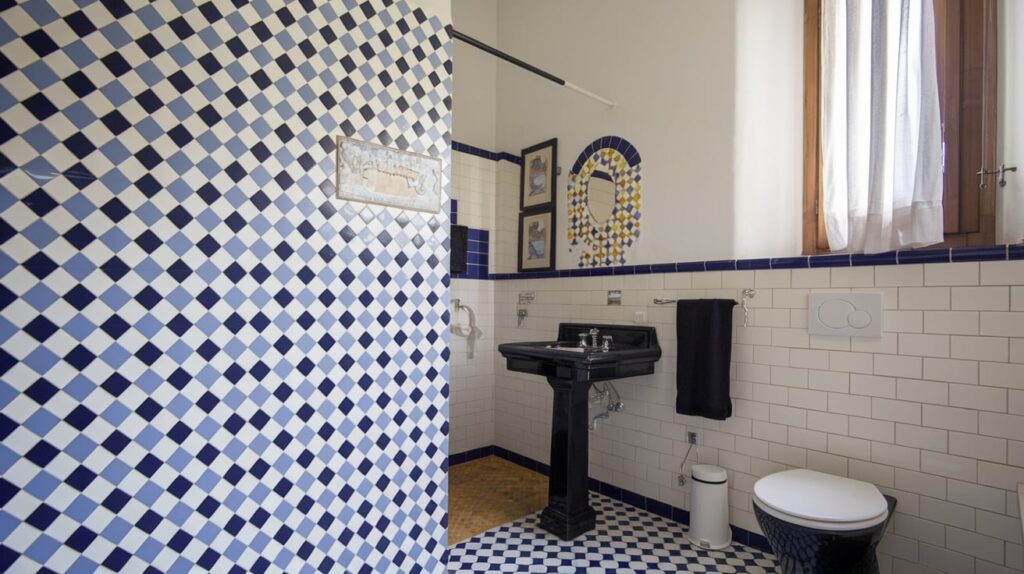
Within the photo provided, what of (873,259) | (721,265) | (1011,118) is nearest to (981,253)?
(873,259)

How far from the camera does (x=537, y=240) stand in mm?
3537

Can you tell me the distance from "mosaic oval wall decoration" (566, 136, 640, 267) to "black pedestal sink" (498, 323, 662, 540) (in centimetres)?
72

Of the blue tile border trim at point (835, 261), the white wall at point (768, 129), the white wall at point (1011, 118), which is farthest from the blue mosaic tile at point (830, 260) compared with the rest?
the white wall at point (1011, 118)

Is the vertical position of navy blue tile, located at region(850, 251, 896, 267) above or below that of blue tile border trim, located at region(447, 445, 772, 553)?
above

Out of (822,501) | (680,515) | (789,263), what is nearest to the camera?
(822,501)

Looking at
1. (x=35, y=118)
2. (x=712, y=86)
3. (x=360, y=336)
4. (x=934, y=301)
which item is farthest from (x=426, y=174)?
(x=934, y=301)

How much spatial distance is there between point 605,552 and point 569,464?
0.43m

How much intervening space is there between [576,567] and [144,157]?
2303mm

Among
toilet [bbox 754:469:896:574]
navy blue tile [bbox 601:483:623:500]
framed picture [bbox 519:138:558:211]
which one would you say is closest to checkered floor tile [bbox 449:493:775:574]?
navy blue tile [bbox 601:483:623:500]

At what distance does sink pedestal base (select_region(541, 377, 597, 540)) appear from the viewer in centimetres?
250

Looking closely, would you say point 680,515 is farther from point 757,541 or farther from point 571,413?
point 571,413

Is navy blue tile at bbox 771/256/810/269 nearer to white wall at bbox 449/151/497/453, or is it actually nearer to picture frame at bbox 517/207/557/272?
picture frame at bbox 517/207/557/272

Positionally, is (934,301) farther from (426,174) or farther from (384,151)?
(384,151)

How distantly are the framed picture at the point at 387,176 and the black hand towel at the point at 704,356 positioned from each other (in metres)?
1.42
